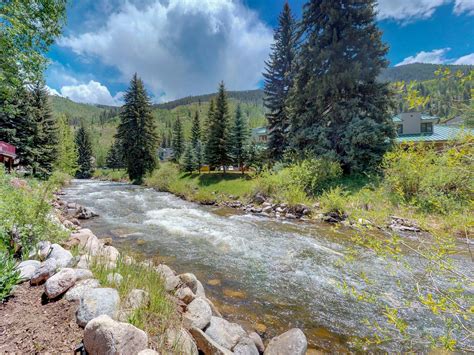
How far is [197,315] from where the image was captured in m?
3.28

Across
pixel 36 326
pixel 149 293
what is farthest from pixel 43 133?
pixel 149 293

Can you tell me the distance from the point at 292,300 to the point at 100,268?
3467 mm

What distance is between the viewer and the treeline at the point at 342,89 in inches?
574

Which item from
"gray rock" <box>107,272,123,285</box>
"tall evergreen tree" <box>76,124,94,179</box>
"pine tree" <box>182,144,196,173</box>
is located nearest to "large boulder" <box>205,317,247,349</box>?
"gray rock" <box>107,272,123,285</box>

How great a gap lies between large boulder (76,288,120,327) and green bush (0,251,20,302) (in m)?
1.07

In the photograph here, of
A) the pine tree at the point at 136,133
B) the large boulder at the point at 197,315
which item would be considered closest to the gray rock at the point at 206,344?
the large boulder at the point at 197,315

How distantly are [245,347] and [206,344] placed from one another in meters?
0.63

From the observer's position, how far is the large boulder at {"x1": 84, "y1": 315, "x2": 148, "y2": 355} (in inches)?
84.0

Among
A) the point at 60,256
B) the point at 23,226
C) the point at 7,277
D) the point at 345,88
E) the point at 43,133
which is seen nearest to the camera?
the point at 7,277

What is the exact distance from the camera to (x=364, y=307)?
14.3 feet

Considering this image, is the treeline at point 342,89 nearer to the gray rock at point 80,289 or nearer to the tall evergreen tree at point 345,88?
the tall evergreen tree at point 345,88

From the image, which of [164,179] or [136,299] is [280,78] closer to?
[164,179]

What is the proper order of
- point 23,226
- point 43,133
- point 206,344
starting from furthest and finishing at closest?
point 43,133 → point 23,226 → point 206,344

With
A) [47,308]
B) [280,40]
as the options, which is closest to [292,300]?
[47,308]
